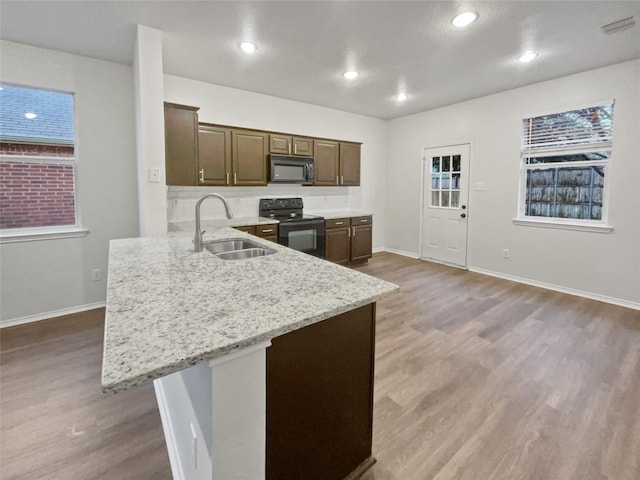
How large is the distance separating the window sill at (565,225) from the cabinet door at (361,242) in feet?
7.00

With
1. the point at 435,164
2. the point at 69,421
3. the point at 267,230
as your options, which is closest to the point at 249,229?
the point at 267,230

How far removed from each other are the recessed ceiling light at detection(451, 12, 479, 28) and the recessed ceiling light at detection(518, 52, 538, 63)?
1.04m

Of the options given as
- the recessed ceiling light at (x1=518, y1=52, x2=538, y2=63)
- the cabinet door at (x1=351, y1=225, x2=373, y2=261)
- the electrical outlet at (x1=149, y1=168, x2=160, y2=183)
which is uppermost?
the recessed ceiling light at (x1=518, y1=52, x2=538, y2=63)

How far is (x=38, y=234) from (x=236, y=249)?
7.40 ft

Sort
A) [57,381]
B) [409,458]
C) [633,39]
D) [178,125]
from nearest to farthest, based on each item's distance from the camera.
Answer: [409,458]
[57,381]
[633,39]
[178,125]

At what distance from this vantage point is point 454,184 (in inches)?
205

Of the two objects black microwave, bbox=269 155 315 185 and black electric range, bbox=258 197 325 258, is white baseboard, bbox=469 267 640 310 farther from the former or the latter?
black microwave, bbox=269 155 315 185

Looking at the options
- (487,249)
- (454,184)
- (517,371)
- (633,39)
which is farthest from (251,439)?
(454,184)

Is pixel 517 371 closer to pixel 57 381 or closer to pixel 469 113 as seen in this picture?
pixel 57 381

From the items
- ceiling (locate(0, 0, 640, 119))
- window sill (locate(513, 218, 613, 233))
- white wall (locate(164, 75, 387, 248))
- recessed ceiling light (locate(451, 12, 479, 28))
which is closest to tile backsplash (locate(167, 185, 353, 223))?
white wall (locate(164, 75, 387, 248))

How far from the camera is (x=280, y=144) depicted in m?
4.52

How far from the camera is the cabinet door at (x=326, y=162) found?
16.4 feet

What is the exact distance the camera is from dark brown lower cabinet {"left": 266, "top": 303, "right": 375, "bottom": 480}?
1.13 m

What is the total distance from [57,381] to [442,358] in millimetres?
2765
